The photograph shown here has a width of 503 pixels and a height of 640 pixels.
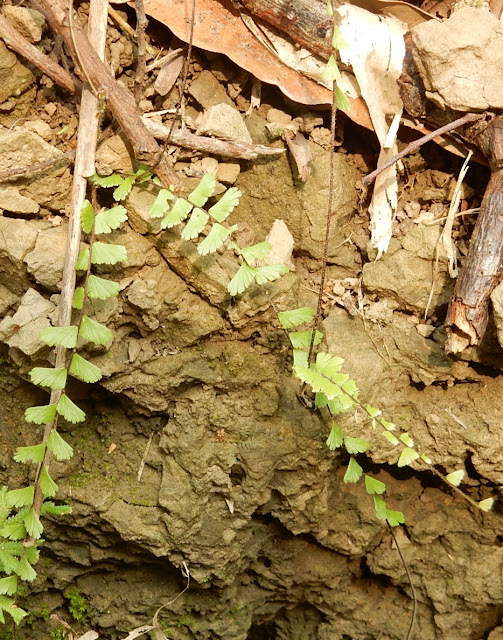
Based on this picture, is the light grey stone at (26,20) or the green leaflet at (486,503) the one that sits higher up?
the light grey stone at (26,20)

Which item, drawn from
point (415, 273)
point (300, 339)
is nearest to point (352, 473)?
point (300, 339)

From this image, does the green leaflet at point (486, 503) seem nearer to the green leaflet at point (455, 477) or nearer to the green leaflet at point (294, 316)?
the green leaflet at point (455, 477)

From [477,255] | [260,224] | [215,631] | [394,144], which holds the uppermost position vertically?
[394,144]

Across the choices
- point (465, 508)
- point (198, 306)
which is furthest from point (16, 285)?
point (465, 508)

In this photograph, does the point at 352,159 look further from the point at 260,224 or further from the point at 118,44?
the point at 118,44

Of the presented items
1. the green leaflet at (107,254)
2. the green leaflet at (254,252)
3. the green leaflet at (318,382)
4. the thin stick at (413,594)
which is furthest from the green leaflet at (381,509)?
the green leaflet at (107,254)
